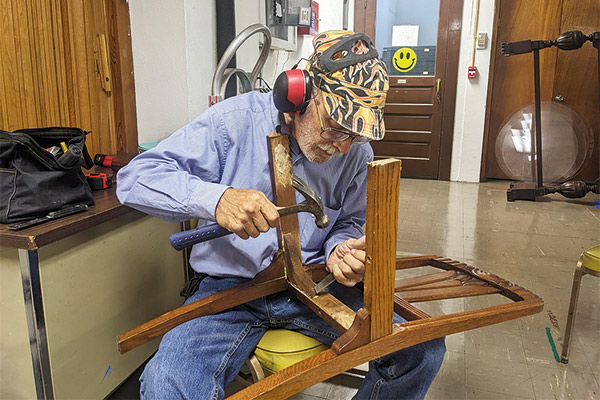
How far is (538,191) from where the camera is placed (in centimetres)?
453

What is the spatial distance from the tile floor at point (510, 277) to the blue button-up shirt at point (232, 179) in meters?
0.77

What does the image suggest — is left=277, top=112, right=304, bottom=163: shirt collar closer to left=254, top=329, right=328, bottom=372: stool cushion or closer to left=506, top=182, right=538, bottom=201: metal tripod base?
left=254, top=329, right=328, bottom=372: stool cushion

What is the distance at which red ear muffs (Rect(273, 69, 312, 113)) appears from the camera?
108 centimetres

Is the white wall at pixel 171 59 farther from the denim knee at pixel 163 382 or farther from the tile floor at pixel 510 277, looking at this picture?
the denim knee at pixel 163 382

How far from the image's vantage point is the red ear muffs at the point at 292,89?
3.53ft

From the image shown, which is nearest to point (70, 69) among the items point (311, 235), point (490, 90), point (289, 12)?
point (311, 235)

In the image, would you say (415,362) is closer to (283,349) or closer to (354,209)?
(283,349)

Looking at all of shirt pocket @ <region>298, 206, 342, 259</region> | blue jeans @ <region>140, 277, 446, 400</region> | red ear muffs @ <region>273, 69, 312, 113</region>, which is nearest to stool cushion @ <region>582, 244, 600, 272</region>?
blue jeans @ <region>140, 277, 446, 400</region>

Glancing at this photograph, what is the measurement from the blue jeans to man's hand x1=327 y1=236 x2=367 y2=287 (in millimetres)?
166

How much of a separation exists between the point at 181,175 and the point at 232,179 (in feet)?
0.73

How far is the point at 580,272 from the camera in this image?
1953 millimetres

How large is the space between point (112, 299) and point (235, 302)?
1.75ft

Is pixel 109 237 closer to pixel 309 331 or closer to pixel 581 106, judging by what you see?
pixel 309 331

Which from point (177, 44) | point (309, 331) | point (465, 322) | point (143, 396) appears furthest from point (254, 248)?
point (177, 44)
